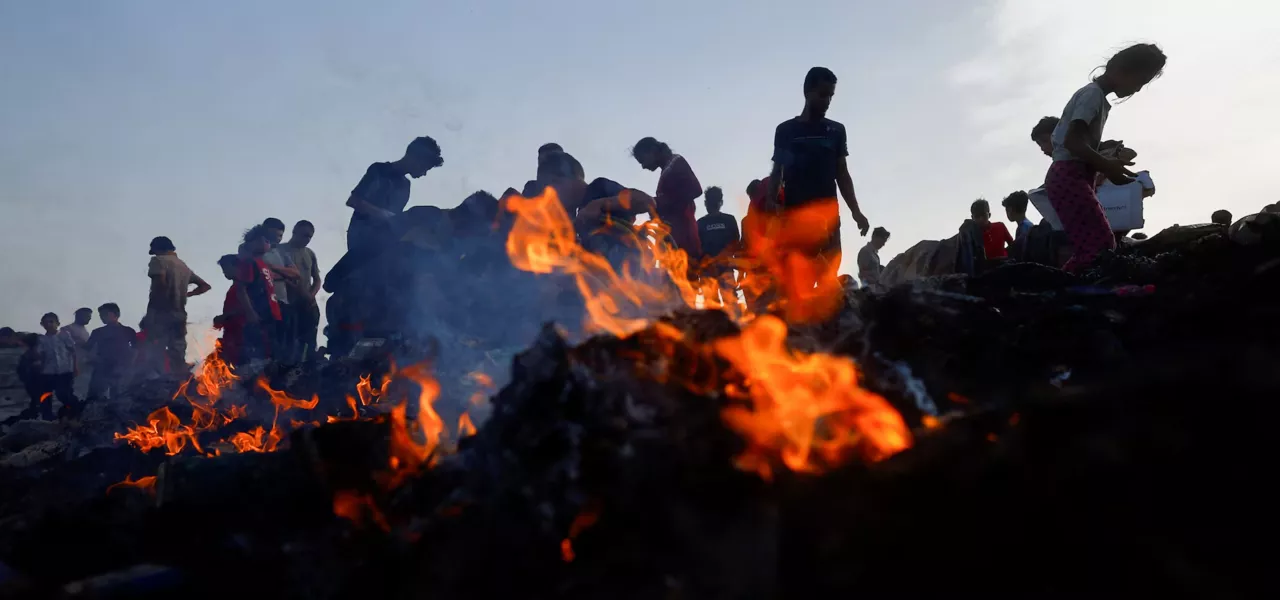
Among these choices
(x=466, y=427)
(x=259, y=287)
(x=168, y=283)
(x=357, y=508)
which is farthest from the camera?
(x=168, y=283)

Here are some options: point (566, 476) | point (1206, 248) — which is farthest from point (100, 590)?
point (1206, 248)

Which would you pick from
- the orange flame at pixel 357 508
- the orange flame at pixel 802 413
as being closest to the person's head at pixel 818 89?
the orange flame at pixel 802 413

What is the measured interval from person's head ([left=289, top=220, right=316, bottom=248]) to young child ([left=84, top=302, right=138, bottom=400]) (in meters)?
3.79

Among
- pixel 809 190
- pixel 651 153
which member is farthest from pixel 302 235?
pixel 809 190

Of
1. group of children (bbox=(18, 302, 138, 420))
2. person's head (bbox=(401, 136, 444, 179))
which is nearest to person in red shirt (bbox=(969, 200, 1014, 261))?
person's head (bbox=(401, 136, 444, 179))

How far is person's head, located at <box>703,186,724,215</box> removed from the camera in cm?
959

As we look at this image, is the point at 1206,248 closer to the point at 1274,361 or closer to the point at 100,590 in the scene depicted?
the point at 1274,361

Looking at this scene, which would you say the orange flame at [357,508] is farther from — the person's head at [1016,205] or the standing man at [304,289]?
the person's head at [1016,205]

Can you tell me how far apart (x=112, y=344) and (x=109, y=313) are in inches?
19.6

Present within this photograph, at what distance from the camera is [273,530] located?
398 cm

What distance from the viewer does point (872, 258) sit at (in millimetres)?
12055

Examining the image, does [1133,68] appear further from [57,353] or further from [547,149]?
[57,353]

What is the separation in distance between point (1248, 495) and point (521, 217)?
20.3 ft

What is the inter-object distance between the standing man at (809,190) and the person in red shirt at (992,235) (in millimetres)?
3319
